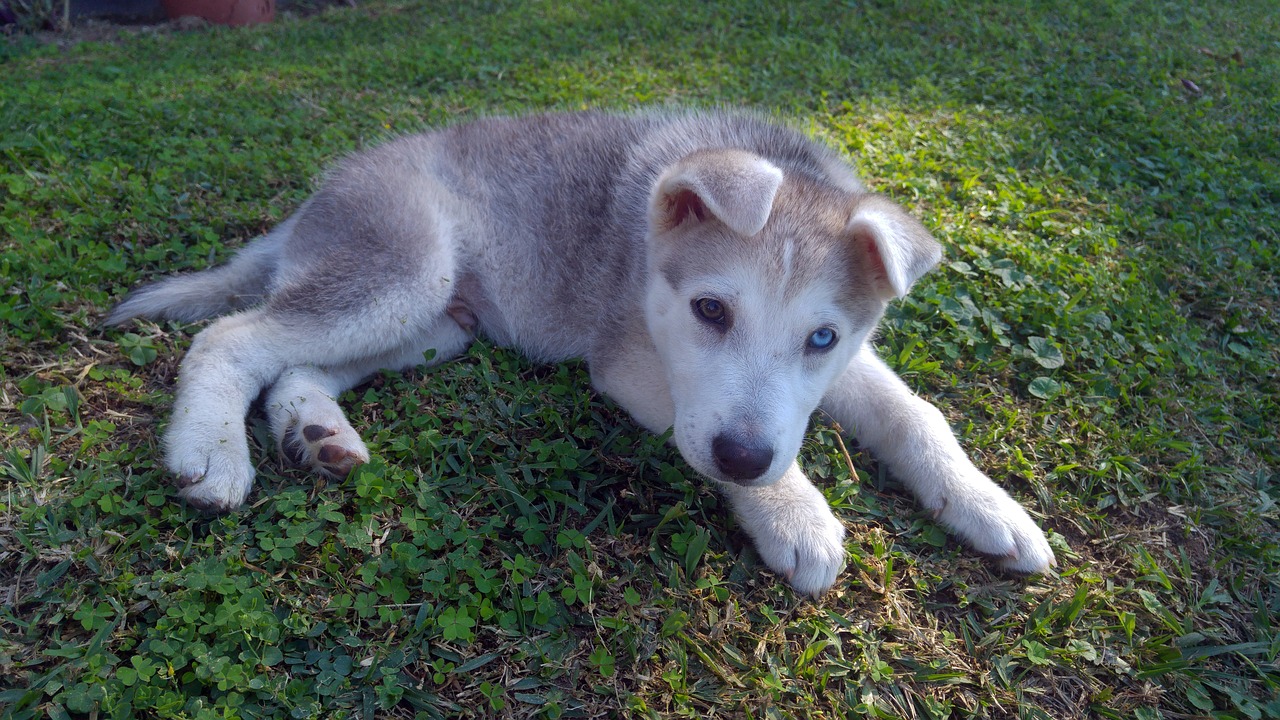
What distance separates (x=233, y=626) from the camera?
2.16m

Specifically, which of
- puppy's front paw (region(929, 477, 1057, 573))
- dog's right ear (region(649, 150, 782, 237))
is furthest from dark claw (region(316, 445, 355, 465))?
puppy's front paw (region(929, 477, 1057, 573))

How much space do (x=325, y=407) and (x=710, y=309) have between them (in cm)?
149

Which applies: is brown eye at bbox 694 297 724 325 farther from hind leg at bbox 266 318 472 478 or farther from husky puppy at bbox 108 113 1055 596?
hind leg at bbox 266 318 472 478

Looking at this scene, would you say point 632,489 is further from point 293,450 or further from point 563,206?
point 563,206

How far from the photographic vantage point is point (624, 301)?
3277 millimetres

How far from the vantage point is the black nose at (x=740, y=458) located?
2.30 meters

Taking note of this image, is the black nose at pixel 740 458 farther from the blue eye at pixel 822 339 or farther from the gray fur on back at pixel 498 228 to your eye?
the gray fur on back at pixel 498 228

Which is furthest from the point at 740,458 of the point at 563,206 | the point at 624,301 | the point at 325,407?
the point at 563,206

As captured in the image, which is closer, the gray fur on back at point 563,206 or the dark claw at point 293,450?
the dark claw at point 293,450

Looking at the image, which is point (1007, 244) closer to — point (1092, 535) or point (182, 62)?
point (1092, 535)

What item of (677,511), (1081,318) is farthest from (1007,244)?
(677,511)

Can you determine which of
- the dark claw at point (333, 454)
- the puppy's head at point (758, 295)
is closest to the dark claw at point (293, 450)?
the dark claw at point (333, 454)

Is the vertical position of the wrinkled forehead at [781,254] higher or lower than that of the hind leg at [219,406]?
higher

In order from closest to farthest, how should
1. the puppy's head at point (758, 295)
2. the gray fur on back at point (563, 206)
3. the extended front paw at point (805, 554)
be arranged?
the puppy's head at point (758, 295) → the extended front paw at point (805, 554) → the gray fur on back at point (563, 206)
